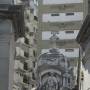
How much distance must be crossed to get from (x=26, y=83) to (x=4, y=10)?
37067 millimetres

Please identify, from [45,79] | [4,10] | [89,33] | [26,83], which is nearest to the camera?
[4,10]

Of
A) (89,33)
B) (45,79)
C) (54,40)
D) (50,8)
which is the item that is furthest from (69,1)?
(89,33)

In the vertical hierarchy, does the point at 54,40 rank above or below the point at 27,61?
above

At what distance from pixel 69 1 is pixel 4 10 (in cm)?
3450

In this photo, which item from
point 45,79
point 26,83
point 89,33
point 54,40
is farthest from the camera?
point 26,83

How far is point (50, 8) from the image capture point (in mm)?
56844

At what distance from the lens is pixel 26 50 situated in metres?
61.1

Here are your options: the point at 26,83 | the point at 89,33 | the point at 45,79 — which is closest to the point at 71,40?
the point at 26,83

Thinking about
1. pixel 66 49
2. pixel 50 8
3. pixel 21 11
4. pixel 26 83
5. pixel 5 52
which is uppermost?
pixel 21 11

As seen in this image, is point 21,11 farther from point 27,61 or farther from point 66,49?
point 27,61

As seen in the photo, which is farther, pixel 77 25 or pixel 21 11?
pixel 77 25

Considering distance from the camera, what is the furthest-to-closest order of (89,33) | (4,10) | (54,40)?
(54,40) < (89,33) < (4,10)

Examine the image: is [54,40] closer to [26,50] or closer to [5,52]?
[26,50]

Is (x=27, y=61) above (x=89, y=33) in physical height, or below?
below
